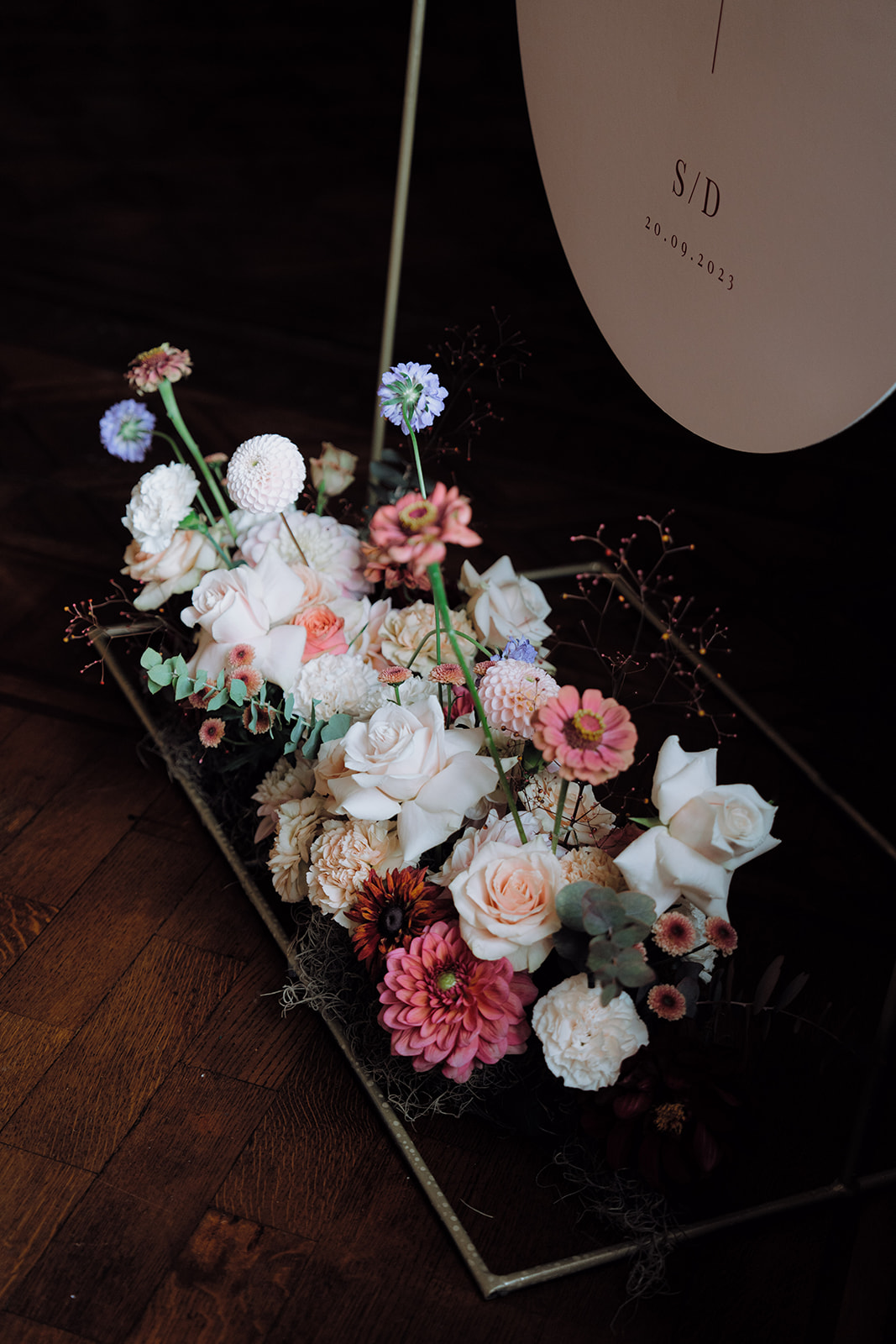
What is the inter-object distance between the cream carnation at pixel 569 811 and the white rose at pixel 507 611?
0.21 metres

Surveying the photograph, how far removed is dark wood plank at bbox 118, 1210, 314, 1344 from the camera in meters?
0.98

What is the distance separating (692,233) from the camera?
110cm

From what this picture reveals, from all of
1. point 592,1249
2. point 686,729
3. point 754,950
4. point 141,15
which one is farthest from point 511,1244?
point 141,15

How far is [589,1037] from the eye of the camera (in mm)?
979

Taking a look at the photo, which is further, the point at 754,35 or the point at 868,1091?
the point at 868,1091

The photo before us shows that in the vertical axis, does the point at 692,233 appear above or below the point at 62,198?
above

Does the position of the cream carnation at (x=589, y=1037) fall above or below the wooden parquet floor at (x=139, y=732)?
above

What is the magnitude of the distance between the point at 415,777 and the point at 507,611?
36 cm

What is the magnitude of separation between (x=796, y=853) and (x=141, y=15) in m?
4.87

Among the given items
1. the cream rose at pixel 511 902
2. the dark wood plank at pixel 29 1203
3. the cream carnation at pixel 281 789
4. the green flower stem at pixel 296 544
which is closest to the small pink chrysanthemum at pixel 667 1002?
the cream rose at pixel 511 902

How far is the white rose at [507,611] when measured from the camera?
4.45 feet

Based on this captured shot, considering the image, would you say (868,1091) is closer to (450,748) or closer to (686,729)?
(450,748)

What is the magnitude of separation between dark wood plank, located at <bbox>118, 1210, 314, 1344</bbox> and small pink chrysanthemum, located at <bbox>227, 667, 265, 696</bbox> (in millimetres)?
512

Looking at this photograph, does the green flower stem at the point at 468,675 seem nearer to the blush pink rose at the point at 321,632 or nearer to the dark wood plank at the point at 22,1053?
the blush pink rose at the point at 321,632
